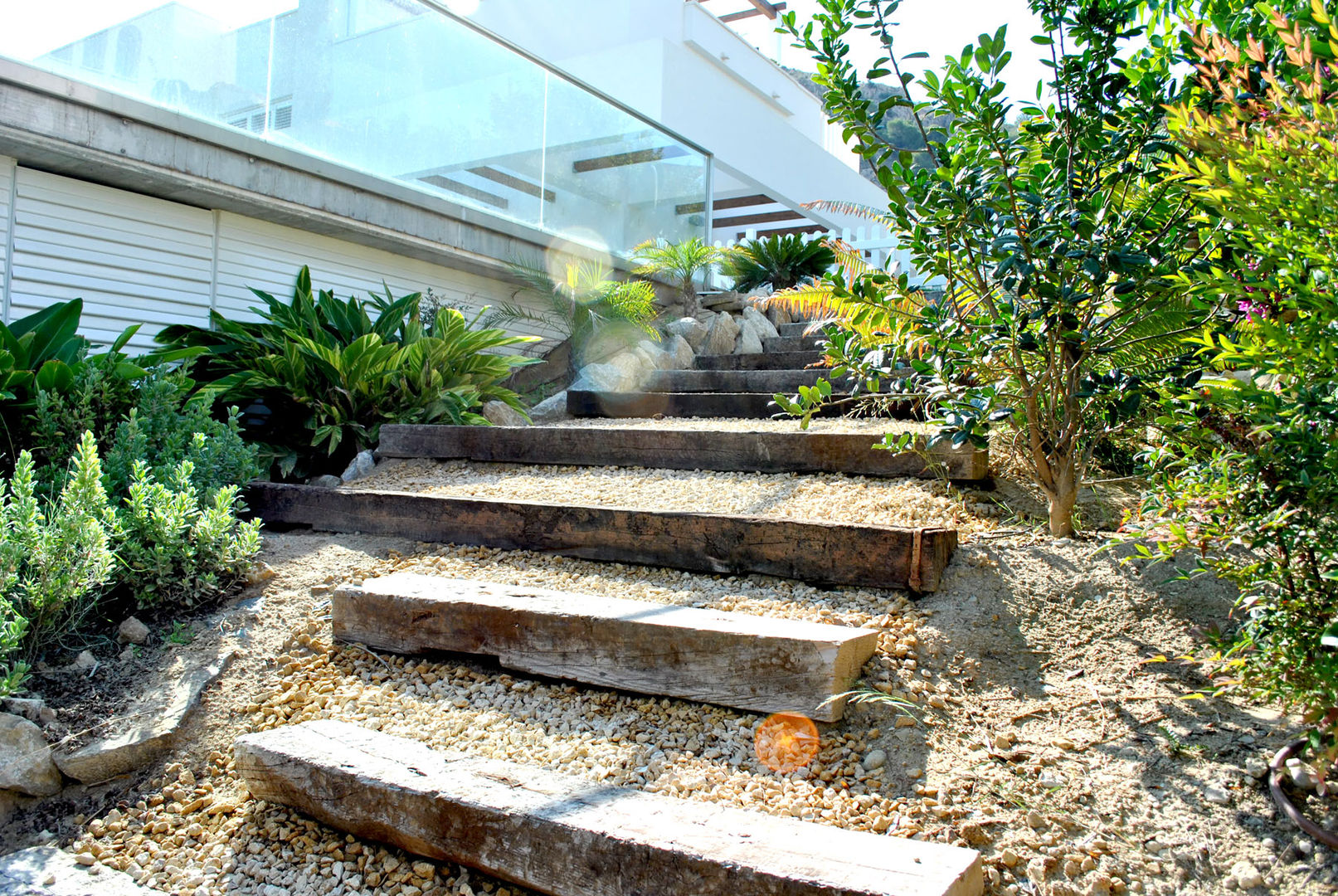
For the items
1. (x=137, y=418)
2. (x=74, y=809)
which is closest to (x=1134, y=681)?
(x=74, y=809)

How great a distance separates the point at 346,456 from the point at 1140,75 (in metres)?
3.72

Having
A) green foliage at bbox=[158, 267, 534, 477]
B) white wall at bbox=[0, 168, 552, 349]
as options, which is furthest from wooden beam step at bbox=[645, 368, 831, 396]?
white wall at bbox=[0, 168, 552, 349]

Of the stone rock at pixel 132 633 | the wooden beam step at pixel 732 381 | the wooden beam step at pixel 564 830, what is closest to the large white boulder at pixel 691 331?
the wooden beam step at pixel 732 381

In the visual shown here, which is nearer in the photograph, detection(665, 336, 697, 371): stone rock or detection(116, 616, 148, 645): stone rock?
detection(116, 616, 148, 645): stone rock

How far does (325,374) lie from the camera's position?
418 cm

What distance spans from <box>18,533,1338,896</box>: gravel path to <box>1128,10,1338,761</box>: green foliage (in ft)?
0.77

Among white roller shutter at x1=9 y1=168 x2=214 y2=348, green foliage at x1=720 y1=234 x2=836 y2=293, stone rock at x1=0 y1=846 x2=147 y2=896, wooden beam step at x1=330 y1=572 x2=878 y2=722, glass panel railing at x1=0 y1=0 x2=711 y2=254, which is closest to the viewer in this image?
stone rock at x1=0 y1=846 x2=147 y2=896

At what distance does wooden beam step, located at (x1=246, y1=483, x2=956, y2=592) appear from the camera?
217 cm

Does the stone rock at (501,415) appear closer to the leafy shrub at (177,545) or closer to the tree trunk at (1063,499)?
the leafy shrub at (177,545)

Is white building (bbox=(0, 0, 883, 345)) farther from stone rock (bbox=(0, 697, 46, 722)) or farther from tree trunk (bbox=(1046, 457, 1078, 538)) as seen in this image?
tree trunk (bbox=(1046, 457, 1078, 538))

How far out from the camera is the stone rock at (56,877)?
152 centimetres

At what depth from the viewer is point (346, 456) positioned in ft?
14.0

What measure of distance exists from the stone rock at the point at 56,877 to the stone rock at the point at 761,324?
594 centimetres

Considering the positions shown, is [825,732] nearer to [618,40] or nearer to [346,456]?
[346,456]
